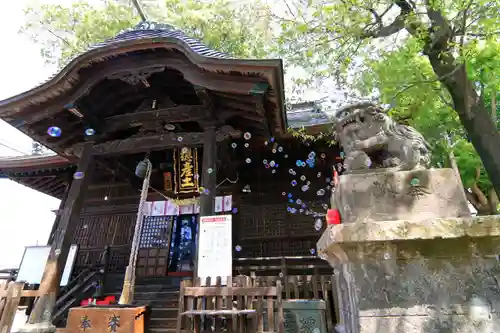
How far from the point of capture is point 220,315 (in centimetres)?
424

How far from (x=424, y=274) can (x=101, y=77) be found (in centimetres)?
706

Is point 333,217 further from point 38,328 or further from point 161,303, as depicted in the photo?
point 161,303

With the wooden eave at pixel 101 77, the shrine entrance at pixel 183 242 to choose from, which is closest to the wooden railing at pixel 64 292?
the shrine entrance at pixel 183 242

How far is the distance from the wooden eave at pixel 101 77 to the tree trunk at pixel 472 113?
2.76 metres

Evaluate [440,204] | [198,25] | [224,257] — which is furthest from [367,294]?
[198,25]

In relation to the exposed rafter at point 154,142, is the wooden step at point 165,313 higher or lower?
lower

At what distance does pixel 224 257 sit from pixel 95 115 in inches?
193

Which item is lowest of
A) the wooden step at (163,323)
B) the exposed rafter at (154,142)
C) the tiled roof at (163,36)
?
the wooden step at (163,323)

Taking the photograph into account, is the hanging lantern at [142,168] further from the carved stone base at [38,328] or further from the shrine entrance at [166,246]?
the carved stone base at [38,328]

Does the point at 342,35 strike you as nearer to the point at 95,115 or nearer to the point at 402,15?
the point at 402,15

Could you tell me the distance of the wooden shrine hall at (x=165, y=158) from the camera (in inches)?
241

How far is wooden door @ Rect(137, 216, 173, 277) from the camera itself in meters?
9.25

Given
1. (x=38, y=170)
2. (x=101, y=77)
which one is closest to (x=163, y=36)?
Result: (x=101, y=77)

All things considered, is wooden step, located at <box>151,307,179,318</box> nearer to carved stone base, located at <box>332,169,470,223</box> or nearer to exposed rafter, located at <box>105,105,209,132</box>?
exposed rafter, located at <box>105,105,209,132</box>
